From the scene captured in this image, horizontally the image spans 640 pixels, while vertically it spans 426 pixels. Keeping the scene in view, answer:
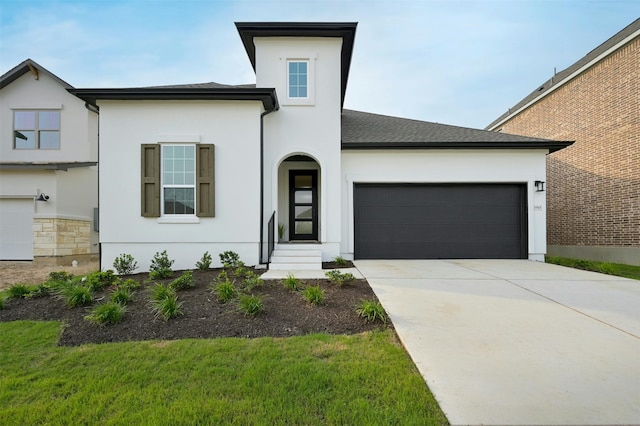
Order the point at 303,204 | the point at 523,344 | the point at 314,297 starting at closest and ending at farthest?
the point at 523,344 → the point at 314,297 → the point at 303,204

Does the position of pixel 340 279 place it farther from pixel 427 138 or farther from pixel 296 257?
pixel 427 138

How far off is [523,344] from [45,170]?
14.1 metres

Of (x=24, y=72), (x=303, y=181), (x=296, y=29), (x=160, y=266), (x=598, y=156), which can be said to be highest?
(x=24, y=72)

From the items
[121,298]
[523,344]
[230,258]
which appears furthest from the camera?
[230,258]

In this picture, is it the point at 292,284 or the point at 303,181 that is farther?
the point at 303,181

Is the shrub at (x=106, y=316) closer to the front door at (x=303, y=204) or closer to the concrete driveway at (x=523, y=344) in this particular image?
the concrete driveway at (x=523, y=344)

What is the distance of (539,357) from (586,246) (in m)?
11.8

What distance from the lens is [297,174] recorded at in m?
10.3

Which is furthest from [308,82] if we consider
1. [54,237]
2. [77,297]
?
[54,237]

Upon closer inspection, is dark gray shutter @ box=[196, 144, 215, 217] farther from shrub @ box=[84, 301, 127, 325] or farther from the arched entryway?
shrub @ box=[84, 301, 127, 325]

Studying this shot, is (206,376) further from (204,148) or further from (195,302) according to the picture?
(204,148)

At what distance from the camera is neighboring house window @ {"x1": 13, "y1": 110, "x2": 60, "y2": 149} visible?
12547 mm

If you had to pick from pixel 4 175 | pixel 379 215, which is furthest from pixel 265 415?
pixel 4 175

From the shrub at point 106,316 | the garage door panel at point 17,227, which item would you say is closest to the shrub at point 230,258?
the shrub at point 106,316
